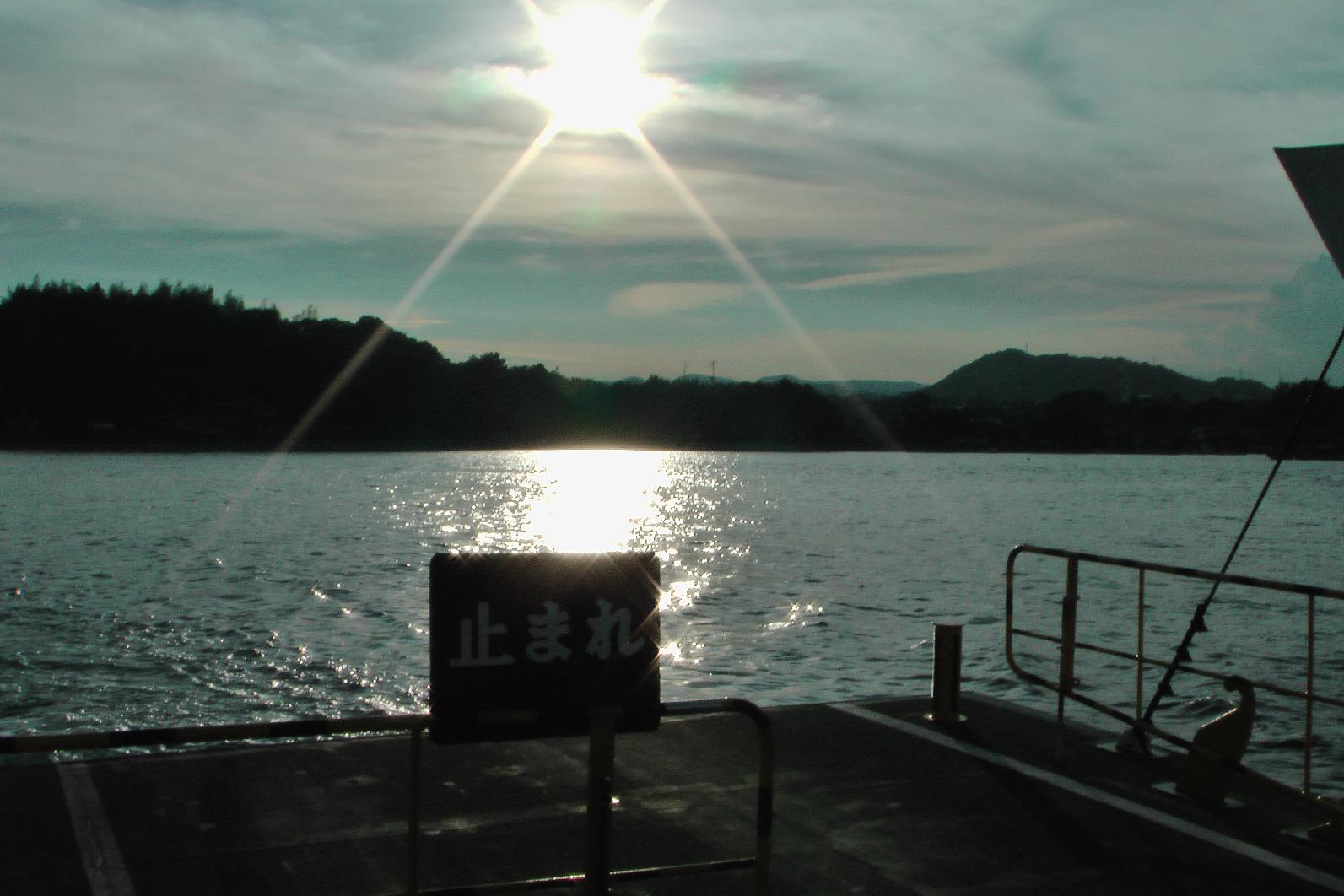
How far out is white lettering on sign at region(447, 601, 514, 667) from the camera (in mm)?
4238

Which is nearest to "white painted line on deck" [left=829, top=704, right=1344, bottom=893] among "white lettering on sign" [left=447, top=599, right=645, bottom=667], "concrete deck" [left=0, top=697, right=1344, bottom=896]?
"concrete deck" [left=0, top=697, right=1344, bottom=896]

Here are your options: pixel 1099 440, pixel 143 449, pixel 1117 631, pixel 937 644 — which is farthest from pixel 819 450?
pixel 937 644

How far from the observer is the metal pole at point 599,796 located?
14.4ft

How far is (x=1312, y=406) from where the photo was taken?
25.3ft

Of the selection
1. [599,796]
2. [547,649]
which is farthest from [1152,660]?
[547,649]

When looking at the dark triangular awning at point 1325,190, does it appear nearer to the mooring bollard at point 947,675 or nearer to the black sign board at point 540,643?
the black sign board at point 540,643

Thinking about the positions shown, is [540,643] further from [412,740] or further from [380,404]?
[380,404]

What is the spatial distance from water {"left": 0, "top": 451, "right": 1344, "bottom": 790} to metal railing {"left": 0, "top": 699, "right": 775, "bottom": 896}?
9604 mm

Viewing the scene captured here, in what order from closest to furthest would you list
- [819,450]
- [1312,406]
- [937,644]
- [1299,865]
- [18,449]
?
[1299,865] < [1312,406] < [937,644] < [18,449] < [819,450]

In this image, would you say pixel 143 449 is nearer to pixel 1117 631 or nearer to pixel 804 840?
pixel 1117 631

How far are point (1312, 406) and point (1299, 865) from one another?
122 inches

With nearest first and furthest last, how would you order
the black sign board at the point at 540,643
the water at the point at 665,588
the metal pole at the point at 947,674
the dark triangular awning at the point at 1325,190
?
the black sign board at the point at 540,643 < the dark triangular awning at the point at 1325,190 < the metal pole at the point at 947,674 < the water at the point at 665,588

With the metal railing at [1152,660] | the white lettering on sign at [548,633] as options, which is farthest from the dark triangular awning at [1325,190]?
the white lettering on sign at [548,633]

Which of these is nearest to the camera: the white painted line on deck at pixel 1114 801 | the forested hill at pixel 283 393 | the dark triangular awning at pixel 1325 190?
the dark triangular awning at pixel 1325 190
